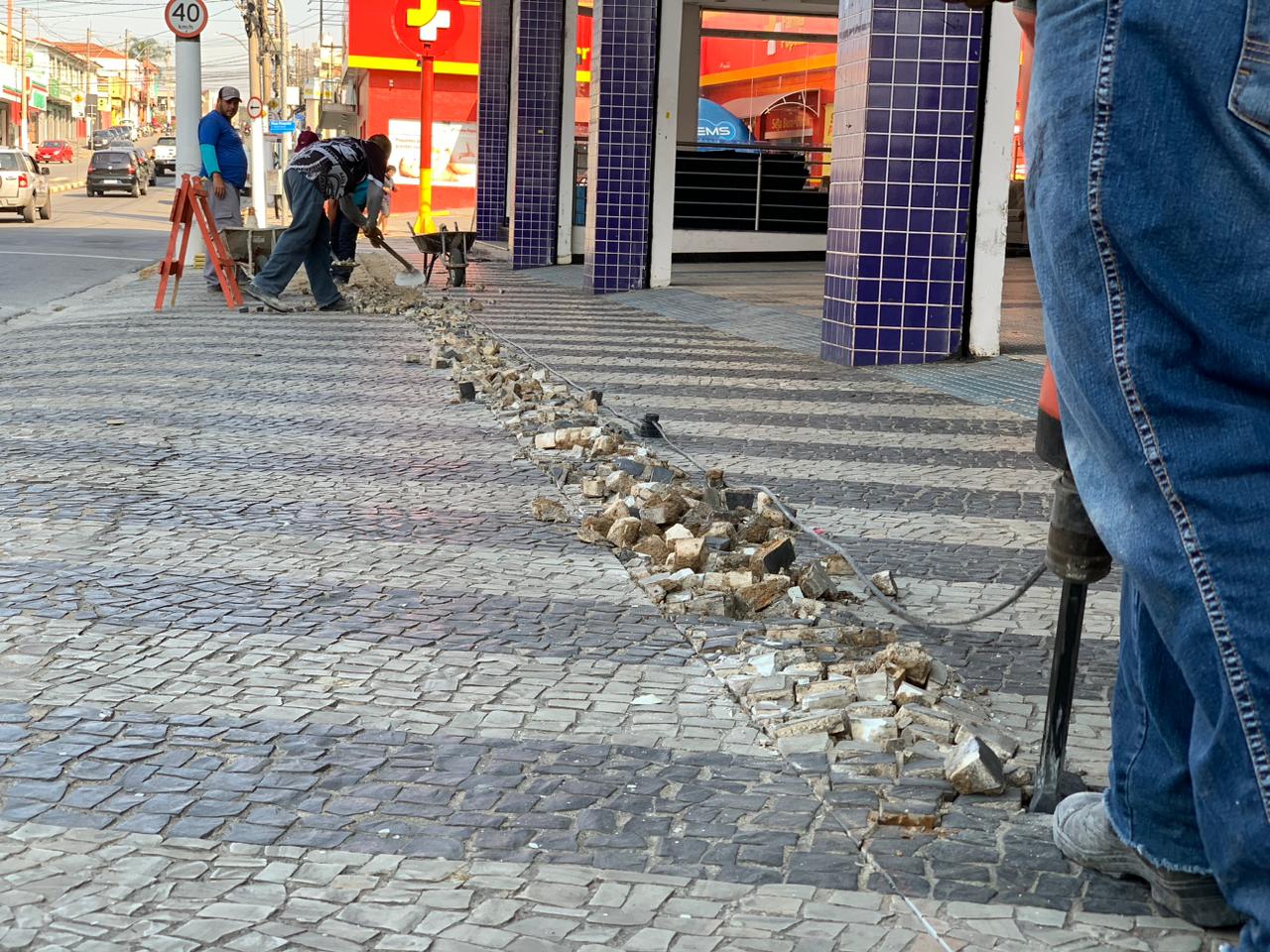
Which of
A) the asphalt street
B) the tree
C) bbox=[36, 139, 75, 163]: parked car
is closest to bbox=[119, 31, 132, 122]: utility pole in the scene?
the tree

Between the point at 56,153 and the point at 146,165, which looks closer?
the point at 146,165

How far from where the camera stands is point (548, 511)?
4793mm

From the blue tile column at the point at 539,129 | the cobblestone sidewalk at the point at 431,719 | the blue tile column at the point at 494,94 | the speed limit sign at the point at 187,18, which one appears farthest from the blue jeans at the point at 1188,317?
the blue tile column at the point at 494,94

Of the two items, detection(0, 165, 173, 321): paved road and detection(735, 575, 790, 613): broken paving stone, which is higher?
detection(0, 165, 173, 321): paved road

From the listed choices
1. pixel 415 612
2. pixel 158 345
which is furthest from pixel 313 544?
pixel 158 345

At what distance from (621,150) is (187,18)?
4.61 metres

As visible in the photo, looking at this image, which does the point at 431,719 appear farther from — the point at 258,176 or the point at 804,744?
the point at 258,176

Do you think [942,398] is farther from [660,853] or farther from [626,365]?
[660,853]

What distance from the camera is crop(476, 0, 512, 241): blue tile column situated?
980 inches

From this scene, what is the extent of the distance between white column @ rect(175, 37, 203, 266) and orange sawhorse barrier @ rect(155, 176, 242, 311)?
2.63m

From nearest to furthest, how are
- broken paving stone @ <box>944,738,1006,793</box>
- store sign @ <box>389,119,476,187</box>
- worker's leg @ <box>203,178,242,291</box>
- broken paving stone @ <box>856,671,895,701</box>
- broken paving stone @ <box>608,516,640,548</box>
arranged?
broken paving stone @ <box>944,738,1006,793</box> < broken paving stone @ <box>856,671,895,701</box> < broken paving stone @ <box>608,516,640,548</box> < worker's leg @ <box>203,178,242,291</box> < store sign @ <box>389,119,476,187</box>

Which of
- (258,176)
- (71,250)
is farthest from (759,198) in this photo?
(258,176)

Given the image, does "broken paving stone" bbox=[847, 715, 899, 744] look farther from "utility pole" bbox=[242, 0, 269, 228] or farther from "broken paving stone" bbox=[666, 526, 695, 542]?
"utility pole" bbox=[242, 0, 269, 228]

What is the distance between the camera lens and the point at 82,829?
2391mm
